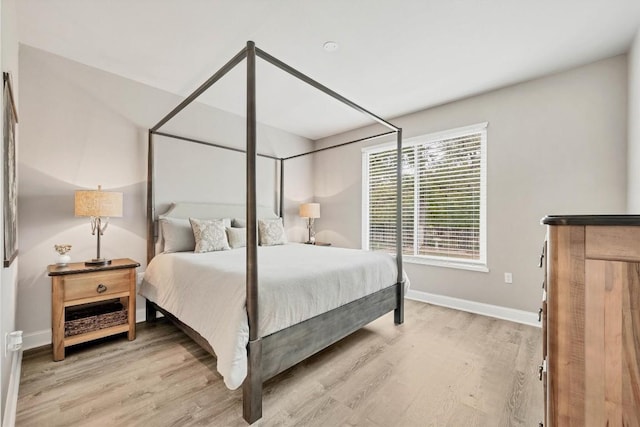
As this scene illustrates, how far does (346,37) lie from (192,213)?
97.3 inches

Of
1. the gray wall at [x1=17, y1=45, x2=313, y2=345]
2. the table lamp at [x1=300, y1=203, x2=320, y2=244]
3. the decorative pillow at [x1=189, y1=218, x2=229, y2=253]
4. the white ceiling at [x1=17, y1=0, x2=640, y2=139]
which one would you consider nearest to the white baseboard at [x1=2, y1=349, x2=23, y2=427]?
the gray wall at [x1=17, y1=45, x2=313, y2=345]

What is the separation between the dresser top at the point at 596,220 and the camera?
0.70 meters

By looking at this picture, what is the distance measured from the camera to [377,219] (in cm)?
438

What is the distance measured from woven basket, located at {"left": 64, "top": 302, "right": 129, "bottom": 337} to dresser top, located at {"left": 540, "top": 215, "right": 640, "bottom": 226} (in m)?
3.13

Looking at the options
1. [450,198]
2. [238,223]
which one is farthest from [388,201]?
[238,223]

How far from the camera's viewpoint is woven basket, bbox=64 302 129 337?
7.47ft

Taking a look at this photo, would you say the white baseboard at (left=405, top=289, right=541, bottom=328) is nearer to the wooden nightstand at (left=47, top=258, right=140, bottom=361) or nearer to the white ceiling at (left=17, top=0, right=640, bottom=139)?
the white ceiling at (left=17, top=0, right=640, bottom=139)

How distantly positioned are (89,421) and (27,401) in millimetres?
531

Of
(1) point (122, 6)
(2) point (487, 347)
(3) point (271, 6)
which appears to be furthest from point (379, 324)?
(1) point (122, 6)

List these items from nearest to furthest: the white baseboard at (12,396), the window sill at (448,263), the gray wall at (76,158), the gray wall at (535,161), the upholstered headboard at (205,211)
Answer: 1. the white baseboard at (12,396)
2. the gray wall at (76,158)
3. the gray wall at (535,161)
4. the upholstered headboard at (205,211)
5. the window sill at (448,263)

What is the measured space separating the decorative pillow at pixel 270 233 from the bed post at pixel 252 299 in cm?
204

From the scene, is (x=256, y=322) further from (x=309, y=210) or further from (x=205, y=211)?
(x=309, y=210)

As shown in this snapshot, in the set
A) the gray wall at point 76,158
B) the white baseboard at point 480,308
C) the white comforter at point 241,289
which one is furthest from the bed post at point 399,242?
the gray wall at point 76,158

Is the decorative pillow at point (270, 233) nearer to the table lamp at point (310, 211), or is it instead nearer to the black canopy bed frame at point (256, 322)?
the table lamp at point (310, 211)
